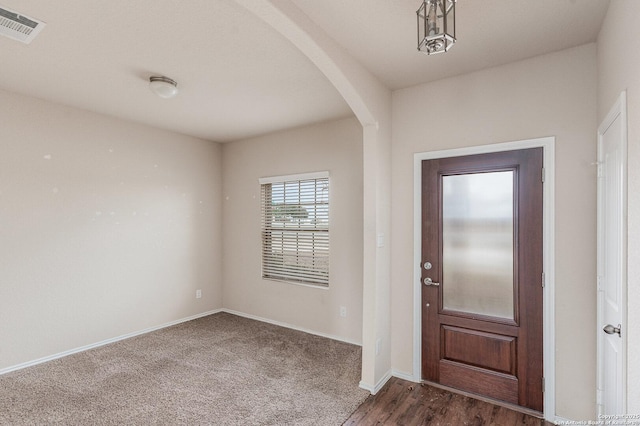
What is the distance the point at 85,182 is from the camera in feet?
12.1

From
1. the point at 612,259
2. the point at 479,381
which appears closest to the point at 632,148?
the point at 612,259

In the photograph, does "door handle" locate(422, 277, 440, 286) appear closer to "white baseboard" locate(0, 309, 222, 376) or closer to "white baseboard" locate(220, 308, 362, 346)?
"white baseboard" locate(220, 308, 362, 346)

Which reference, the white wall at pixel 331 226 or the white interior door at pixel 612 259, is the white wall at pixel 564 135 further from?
the white wall at pixel 331 226

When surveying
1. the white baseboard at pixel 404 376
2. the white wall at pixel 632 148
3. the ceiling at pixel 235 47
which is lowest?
the white baseboard at pixel 404 376

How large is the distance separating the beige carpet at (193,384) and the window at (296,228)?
87 centimetres

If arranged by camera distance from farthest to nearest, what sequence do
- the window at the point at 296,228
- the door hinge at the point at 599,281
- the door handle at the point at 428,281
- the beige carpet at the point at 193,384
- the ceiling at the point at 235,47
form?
1. the window at the point at 296,228
2. the door handle at the point at 428,281
3. the beige carpet at the point at 193,384
4. the door hinge at the point at 599,281
5. the ceiling at the point at 235,47

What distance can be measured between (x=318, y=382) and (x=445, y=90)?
2.84 meters

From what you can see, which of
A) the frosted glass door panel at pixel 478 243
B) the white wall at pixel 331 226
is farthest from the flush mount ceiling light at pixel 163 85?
the frosted glass door panel at pixel 478 243

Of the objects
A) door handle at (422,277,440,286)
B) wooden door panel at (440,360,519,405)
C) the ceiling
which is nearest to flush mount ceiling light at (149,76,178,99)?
the ceiling

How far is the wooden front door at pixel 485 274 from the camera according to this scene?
2441mm

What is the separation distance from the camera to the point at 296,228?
4.40 metres

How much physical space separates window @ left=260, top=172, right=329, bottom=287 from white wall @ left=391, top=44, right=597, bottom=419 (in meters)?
1.83

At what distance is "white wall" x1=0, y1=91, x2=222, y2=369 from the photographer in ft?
10.5

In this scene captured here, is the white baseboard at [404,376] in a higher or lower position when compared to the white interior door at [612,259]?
lower
